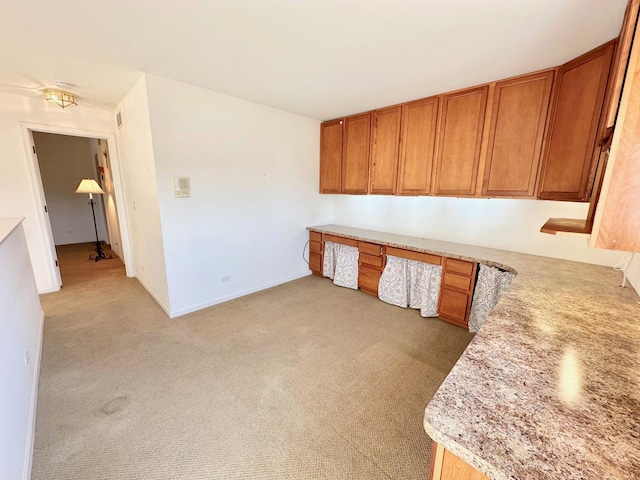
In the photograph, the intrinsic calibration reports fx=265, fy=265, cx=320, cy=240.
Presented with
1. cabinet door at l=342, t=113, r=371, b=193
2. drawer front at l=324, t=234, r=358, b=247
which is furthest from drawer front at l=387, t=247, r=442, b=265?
cabinet door at l=342, t=113, r=371, b=193

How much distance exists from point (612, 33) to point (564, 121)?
0.58 metres

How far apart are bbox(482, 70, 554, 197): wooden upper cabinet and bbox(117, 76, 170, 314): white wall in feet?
11.3

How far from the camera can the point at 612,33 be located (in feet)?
5.71

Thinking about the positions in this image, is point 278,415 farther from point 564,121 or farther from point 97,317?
point 564,121

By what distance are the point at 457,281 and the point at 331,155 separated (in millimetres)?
2584

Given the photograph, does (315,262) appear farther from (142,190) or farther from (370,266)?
(142,190)

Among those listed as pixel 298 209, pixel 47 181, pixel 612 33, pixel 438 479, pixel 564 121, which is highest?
pixel 612 33

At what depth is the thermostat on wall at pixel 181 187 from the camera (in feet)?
9.43

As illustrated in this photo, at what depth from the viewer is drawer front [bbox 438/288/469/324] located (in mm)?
2812

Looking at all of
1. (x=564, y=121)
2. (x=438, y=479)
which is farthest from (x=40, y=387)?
(x=564, y=121)

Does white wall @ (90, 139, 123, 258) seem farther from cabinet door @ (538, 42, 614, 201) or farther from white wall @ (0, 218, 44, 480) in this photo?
cabinet door @ (538, 42, 614, 201)

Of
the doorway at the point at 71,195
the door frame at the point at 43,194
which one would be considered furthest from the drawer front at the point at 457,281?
the doorway at the point at 71,195

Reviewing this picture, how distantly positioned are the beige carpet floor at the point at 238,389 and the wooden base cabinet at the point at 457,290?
0.47 feet

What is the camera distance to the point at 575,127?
207 centimetres
